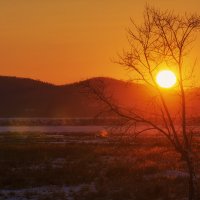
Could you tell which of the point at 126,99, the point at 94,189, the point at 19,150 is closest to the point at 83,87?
the point at 94,189

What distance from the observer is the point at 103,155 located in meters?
40.3

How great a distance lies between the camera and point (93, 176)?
95.6 feet

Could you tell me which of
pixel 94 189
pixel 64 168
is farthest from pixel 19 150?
pixel 94 189

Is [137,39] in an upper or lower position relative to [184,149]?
upper

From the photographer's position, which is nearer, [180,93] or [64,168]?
[180,93]

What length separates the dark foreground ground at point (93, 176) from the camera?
79.2ft

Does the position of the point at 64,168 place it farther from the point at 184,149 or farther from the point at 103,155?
the point at 184,149

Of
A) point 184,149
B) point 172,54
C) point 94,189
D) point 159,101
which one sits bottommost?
point 94,189

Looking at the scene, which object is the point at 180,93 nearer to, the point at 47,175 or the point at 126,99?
the point at 47,175

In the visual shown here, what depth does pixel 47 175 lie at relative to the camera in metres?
29.7

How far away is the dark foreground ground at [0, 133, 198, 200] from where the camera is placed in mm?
24141

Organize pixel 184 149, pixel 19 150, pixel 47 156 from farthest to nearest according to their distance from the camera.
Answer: pixel 19 150 → pixel 47 156 → pixel 184 149

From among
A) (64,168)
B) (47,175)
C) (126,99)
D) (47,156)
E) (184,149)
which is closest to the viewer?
(184,149)

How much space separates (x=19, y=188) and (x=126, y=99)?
463 ft
